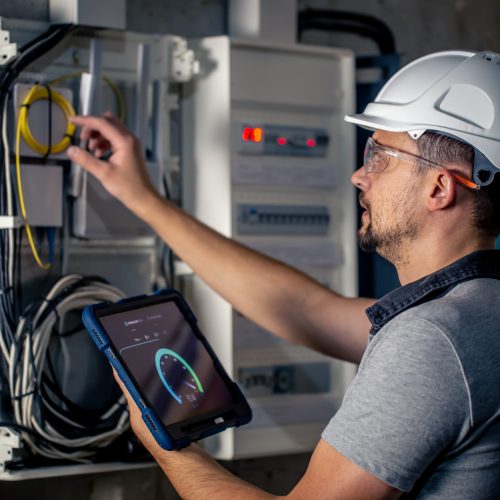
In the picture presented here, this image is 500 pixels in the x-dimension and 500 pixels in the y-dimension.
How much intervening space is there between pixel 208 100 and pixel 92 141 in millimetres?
358

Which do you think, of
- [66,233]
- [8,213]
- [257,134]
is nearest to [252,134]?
[257,134]

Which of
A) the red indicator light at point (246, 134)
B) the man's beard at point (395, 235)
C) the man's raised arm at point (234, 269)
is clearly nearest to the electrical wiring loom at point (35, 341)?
the man's raised arm at point (234, 269)

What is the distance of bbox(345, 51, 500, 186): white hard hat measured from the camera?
5.89ft

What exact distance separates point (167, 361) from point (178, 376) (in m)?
0.04

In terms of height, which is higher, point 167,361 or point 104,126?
point 104,126

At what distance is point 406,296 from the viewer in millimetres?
1740

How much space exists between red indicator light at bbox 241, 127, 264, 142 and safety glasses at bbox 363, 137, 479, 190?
633mm

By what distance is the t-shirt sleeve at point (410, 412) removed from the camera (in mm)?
1545

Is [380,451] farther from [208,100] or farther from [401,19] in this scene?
[401,19]

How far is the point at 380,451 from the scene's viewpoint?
155cm

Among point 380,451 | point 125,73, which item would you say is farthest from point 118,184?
point 380,451

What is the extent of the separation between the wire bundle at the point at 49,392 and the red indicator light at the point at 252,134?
0.52 metres

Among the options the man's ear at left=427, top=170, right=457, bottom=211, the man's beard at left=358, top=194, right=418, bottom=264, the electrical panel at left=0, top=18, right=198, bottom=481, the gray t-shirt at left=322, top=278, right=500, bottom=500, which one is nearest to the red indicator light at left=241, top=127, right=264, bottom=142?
the electrical panel at left=0, top=18, right=198, bottom=481

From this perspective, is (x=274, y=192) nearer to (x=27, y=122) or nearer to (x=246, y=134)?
(x=246, y=134)
